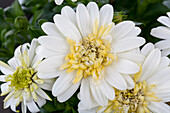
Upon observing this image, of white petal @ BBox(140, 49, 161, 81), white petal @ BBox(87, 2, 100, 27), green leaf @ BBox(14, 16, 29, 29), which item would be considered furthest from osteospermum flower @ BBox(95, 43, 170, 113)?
green leaf @ BBox(14, 16, 29, 29)

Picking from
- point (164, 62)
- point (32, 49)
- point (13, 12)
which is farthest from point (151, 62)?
point (13, 12)

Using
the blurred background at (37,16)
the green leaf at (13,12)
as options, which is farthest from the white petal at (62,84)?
the green leaf at (13,12)

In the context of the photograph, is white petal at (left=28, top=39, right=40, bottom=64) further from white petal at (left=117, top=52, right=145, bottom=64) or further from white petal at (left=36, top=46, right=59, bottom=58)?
white petal at (left=117, top=52, right=145, bottom=64)

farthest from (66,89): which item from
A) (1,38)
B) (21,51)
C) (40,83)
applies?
(1,38)

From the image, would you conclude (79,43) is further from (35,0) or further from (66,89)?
(35,0)

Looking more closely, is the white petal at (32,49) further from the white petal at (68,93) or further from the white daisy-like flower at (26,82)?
the white petal at (68,93)

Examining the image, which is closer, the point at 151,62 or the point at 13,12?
the point at 151,62

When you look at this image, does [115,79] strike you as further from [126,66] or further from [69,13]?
[69,13]

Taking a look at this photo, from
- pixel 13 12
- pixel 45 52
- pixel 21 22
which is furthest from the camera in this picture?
pixel 13 12
